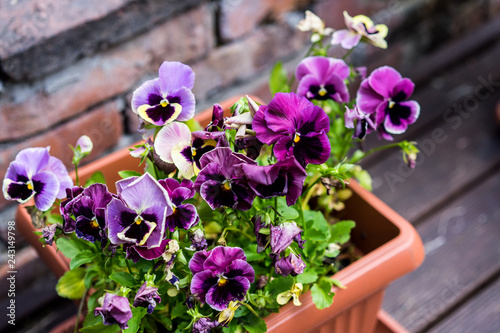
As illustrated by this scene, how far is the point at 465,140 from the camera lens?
3.58 feet

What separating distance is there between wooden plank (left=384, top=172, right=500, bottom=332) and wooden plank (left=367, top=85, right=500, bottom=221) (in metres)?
0.03

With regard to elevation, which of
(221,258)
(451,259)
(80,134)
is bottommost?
(451,259)

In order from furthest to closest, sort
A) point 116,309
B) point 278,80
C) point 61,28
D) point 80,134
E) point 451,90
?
point 451,90, point 80,134, point 61,28, point 278,80, point 116,309

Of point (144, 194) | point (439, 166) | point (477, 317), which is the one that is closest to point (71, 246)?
point (144, 194)

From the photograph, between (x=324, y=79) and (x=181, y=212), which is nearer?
(x=181, y=212)

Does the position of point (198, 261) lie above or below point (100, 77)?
above

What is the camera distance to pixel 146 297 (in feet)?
1.48

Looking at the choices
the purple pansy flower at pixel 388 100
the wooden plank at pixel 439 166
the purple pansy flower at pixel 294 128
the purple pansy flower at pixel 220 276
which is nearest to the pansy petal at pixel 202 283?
the purple pansy flower at pixel 220 276

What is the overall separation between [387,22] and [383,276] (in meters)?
0.74

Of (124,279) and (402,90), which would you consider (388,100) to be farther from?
(124,279)

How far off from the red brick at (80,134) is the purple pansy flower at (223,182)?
0.49 metres

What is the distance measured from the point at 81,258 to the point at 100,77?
1.41 ft

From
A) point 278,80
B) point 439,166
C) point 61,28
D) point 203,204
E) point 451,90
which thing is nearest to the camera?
point 203,204

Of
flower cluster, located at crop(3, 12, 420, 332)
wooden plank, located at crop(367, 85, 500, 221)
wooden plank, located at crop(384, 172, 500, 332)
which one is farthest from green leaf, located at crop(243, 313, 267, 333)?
wooden plank, located at crop(367, 85, 500, 221)
